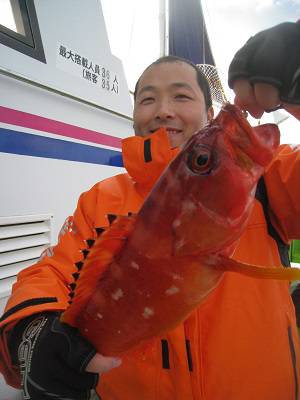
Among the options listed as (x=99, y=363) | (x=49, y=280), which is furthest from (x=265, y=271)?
(x=49, y=280)

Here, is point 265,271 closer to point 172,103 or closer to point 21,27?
point 172,103

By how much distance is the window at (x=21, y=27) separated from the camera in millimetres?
1985

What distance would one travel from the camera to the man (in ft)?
3.11

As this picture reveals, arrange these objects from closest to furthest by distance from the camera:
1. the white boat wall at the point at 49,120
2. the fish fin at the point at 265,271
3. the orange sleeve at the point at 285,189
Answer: the fish fin at the point at 265,271 → the orange sleeve at the point at 285,189 → the white boat wall at the point at 49,120

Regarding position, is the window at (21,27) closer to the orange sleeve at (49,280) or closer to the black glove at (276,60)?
the orange sleeve at (49,280)

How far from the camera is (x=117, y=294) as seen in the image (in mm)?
866

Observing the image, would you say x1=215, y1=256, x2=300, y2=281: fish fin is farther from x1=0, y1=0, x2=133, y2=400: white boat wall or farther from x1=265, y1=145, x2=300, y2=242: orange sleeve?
x1=0, y1=0, x2=133, y2=400: white boat wall

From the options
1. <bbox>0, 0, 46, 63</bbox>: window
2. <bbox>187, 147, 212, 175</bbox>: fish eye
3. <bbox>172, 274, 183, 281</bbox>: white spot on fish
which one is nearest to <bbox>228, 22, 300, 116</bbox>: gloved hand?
<bbox>187, 147, 212, 175</bbox>: fish eye

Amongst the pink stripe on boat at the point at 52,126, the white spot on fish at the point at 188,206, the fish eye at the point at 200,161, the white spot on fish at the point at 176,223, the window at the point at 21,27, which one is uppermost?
the window at the point at 21,27

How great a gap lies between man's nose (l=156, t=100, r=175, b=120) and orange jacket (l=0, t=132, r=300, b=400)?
0.57 metres

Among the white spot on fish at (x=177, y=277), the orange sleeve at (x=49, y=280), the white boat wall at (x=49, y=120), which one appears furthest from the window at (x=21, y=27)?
the white spot on fish at (x=177, y=277)

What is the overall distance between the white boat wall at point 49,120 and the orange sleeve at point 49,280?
727 millimetres

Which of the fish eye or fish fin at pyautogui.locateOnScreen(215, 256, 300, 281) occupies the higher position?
the fish eye

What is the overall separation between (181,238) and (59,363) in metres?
0.56
